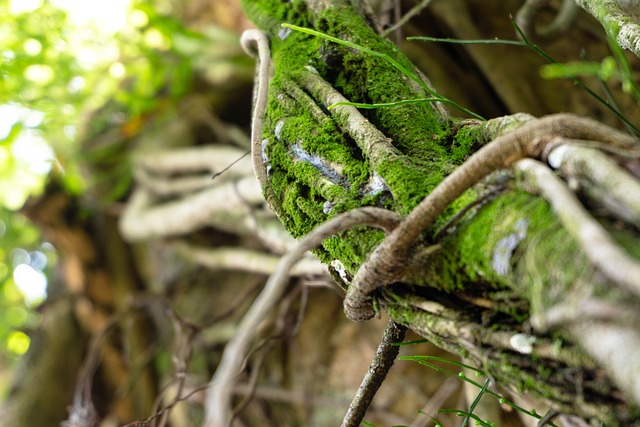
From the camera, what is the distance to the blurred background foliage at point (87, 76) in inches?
70.5

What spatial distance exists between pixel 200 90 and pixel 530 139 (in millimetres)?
1778

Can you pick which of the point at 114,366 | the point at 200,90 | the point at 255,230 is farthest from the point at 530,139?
the point at 114,366

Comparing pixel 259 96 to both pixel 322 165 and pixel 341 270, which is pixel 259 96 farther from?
pixel 341 270

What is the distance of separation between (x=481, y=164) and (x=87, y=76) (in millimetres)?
1872

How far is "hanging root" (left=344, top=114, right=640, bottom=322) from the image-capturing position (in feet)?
1.63

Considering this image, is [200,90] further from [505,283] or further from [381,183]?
[505,283]

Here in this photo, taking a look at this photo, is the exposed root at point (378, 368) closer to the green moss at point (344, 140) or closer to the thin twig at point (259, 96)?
the green moss at point (344, 140)

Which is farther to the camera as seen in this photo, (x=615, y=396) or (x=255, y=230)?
(x=255, y=230)

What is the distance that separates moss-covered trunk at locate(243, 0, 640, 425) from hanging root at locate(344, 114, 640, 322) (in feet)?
0.05

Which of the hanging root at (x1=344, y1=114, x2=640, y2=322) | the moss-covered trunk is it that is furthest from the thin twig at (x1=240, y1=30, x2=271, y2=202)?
the hanging root at (x1=344, y1=114, x2=640, y2=322)

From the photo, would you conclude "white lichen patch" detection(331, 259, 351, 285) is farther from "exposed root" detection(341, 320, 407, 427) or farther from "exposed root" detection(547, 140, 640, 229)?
"exposed root" detection(547, 140, 640, 229)

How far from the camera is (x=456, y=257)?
0.51m

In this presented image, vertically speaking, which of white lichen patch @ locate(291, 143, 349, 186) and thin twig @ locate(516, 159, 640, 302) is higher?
thin twig @ locate(516, 159, 640, 302)

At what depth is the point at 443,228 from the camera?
1.73 feet
